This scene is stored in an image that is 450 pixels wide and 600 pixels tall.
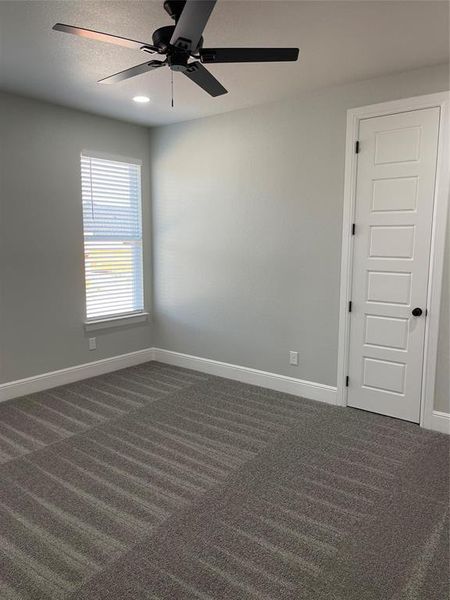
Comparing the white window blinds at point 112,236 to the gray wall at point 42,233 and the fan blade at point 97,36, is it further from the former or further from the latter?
the fan blade at point 97,36

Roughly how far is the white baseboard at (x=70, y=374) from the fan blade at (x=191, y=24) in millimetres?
3320

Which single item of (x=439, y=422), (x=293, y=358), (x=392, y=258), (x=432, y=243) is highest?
(x=432, y=243)

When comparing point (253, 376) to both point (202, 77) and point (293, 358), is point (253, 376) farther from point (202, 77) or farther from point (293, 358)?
point (202, 77)

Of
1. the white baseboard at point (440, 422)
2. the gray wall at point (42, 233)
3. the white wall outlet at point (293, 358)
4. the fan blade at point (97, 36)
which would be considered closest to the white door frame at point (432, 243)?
the white baseboard at point (440, 422)

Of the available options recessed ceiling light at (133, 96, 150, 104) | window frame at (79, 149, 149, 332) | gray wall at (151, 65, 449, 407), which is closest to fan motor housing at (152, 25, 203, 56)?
recessed ceiling light at (133, 96, 150, 104)

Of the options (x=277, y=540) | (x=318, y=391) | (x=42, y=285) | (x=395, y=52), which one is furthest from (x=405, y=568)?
(x=42, y=285)

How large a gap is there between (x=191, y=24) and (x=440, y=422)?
10.4 ft

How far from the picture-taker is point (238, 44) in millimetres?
2680

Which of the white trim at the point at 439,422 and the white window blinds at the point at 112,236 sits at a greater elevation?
the white window blinds at the point at 112,236

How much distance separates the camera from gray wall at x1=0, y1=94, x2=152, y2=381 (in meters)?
3.79

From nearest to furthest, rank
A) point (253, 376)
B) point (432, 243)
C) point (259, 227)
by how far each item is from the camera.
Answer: point (432, 243) → point (259, 227) → point (253, 376)

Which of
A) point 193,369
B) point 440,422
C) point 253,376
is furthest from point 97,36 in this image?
point 193,369

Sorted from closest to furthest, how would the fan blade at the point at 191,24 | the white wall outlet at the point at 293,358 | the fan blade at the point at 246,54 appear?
1. the fan blade at the point at 191,24
2. the fan blade at the point at 246,54
3. the white wall outlet at the point at 293,358

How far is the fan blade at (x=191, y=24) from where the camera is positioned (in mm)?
1596
